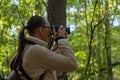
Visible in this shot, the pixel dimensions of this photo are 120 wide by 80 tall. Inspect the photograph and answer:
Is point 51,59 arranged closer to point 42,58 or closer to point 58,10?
point 42,58

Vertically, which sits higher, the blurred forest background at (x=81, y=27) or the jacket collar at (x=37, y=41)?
the jacket collar at (x=37, y=41)

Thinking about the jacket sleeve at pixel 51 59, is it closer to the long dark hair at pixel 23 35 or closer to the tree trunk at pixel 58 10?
the long dark hair at pixel 23 35

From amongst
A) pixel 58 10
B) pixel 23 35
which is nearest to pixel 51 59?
pixel 23 35

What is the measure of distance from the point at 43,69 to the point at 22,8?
7.60 meters

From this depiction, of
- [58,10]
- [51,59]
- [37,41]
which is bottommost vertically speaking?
[58,10]

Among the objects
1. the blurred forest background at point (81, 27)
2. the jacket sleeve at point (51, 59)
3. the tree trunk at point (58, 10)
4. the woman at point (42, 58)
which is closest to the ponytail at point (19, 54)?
the woman at point (42, 58)

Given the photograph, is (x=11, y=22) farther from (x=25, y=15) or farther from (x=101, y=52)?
(x=101, y=52)

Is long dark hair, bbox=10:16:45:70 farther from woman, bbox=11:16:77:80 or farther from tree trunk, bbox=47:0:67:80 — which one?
tree trunk, bbox=47:0:67:80

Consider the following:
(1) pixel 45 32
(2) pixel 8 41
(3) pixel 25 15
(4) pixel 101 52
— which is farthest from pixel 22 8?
(1) pixel 45 32

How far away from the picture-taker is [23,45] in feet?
8.26

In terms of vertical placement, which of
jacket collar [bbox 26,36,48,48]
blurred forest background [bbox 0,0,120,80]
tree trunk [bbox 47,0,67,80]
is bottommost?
blurred forest background [bbox 0,0,120,80]

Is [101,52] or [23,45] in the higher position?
[23,45]

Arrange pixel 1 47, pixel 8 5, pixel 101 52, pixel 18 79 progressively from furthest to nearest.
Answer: pixel 101 52 → pixel 1 47 → pixel 8 5 → pixel 18 79

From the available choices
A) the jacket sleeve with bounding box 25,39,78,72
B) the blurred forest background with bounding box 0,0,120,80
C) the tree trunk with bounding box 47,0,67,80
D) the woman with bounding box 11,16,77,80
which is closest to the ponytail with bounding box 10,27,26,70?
the woman with bounding box 11,16,77,80
